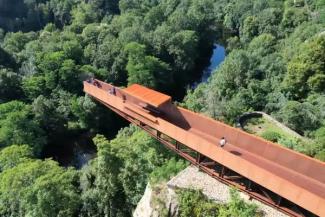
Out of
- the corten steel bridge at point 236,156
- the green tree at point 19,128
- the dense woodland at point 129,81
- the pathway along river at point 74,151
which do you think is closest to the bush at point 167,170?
the dense woodland at point 129,81

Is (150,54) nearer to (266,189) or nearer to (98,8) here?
(98,8)

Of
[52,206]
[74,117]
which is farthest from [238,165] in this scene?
[74,117]

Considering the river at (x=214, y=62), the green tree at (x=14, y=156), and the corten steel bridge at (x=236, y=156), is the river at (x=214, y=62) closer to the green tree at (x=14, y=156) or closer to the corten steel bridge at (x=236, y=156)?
the green tree at (x=14, y=156)

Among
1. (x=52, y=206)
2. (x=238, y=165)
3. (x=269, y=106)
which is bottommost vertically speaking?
(x=52, y=206)

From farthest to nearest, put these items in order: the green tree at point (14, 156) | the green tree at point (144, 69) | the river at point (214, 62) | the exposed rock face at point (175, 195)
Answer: the river at point (214, 62)
the green tree at point (144, 69)
the green tree at point (14, 156)
the exposed rock face at point (175, 195)

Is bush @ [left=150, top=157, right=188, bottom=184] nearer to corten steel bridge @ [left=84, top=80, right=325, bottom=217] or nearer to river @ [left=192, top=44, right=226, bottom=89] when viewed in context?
corten steel bridge @ [left=84, top=80, right=325, bottom=217]

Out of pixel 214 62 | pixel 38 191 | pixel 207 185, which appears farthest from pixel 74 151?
pixel 214 62
